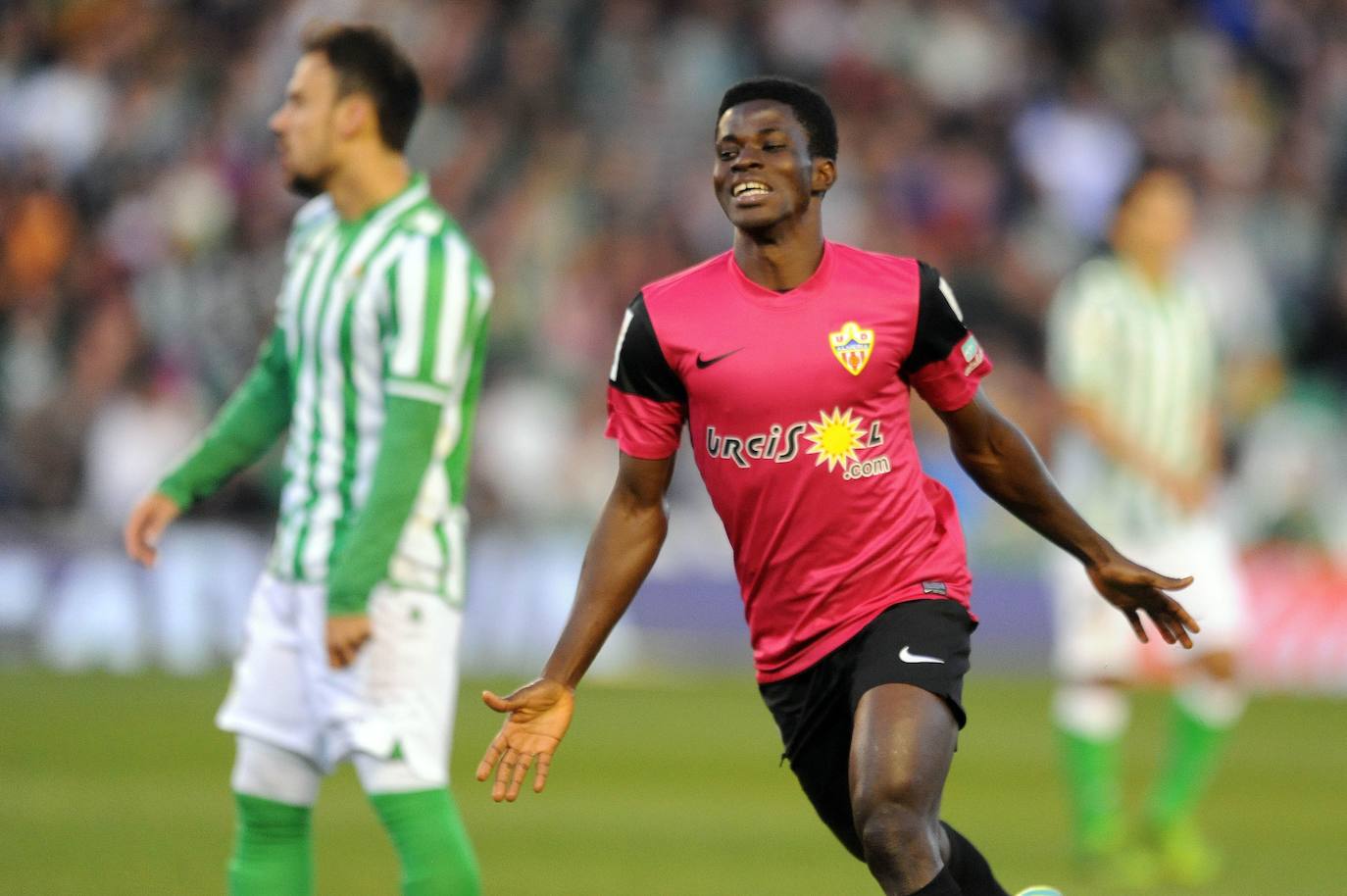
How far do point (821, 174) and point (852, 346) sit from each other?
418 millimetres

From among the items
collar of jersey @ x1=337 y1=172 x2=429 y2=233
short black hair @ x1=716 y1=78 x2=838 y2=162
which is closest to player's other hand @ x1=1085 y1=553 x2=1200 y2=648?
short black hair @ x1=716 y1=78 x2=838 y2=162

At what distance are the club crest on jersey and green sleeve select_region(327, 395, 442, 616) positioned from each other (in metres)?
1.04

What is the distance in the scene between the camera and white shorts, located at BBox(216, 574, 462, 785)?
521cm

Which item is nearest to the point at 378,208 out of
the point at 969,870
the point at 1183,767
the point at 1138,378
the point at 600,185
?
the point at 969,870

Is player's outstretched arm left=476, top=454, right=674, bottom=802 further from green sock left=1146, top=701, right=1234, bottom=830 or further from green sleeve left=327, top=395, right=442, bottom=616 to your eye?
green sock left=1146, top=701, right=1234, bottom=830

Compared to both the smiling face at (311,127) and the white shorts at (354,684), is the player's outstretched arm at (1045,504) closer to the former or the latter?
the white shorts at (354,684)

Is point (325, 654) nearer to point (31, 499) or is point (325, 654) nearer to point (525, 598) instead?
point (525, 598)

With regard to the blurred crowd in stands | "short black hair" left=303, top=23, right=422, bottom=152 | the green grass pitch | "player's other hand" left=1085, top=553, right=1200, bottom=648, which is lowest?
the green grass pitch

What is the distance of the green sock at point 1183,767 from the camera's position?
8.22 m

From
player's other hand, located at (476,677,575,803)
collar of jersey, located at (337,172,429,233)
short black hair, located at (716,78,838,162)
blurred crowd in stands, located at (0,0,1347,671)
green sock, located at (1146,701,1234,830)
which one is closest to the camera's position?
player's other hand, located at (476,677,575,803)

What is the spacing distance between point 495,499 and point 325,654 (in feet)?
33.1

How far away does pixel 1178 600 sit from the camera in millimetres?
8312

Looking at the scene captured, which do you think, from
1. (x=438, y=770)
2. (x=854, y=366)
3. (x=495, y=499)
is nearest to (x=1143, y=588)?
(x=854, y=366)

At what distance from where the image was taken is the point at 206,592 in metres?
14.2
